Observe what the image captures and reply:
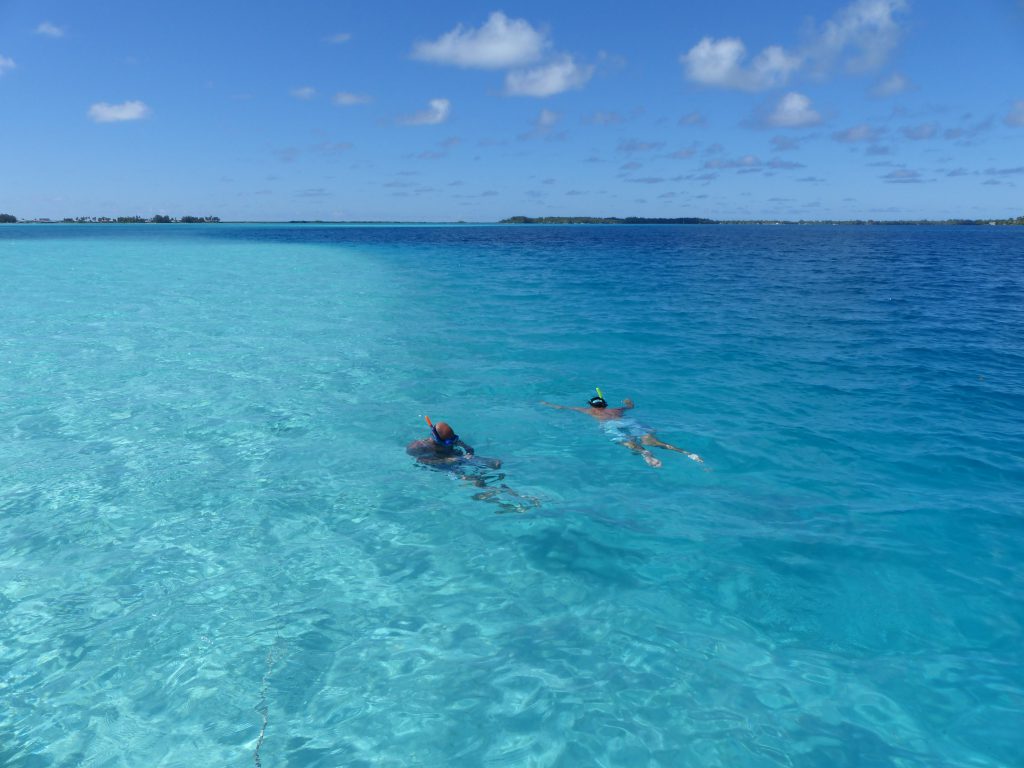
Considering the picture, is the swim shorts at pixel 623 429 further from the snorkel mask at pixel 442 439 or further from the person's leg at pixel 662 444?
the snorkel mask at pixel 442 439

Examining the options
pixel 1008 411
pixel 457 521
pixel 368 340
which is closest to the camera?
pixel 457 521

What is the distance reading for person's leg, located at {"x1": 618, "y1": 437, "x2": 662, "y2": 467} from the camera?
41.4 feet

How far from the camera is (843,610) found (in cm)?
826

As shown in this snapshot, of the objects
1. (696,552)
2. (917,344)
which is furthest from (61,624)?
(917,344)

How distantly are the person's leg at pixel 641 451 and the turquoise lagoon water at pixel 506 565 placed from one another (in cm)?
35

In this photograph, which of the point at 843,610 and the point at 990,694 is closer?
the point at 990,694

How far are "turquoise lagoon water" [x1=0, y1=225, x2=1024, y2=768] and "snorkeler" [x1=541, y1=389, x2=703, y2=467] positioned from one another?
1.25 ft

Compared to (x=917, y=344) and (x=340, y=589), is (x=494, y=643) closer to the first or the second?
(x=340, y=589)

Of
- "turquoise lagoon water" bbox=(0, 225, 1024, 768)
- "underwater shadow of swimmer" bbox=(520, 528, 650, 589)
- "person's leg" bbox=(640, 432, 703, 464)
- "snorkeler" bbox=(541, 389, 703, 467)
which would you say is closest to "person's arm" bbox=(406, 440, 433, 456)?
"turquoise lagoon water" bbox=(0, 225, 1024, 768)

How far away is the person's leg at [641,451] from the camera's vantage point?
12.6m

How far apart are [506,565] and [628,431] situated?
241 inches

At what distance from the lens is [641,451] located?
1316 centimetres

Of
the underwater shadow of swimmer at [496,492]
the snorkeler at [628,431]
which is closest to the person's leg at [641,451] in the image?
the snorkeler at [628,431]

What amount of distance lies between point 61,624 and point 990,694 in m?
11.4
